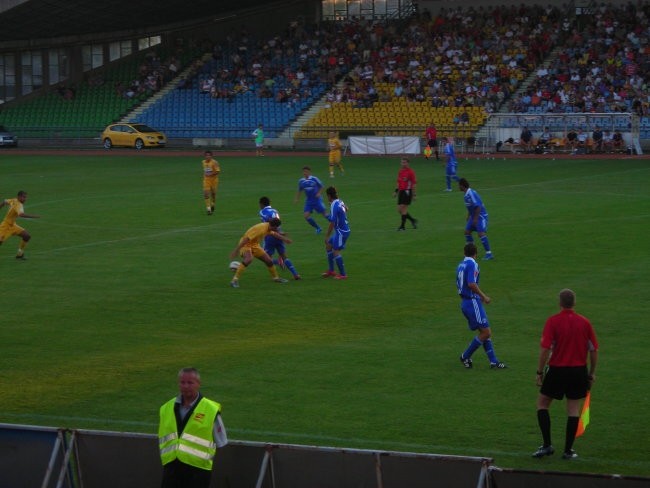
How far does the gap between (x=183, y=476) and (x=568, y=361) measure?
14.4 feet

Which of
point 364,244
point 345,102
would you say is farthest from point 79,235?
point 345,102

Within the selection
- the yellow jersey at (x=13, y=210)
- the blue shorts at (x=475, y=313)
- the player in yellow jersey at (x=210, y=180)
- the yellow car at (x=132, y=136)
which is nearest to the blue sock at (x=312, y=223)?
the player in yellow jersey at (x=210, y=180)

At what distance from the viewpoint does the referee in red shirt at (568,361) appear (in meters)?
11.6

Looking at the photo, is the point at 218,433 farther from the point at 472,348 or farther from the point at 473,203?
the point at 473,203

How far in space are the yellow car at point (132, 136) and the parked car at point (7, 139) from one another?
6161 mm

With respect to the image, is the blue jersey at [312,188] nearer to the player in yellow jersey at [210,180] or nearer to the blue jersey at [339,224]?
the player in yellow jersey at [210,180]

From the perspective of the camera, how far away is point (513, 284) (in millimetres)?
21188

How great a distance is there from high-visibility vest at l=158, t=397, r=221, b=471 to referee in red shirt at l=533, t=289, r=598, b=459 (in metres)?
4.01

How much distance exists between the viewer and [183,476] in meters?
9.18

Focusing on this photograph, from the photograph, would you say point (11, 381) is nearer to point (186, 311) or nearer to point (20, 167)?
point (186, 311)

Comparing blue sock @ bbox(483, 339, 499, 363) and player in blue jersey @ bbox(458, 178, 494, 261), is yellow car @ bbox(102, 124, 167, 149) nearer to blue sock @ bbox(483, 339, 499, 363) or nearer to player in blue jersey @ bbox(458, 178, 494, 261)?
player in blue jersey @ bbox(458, 178, 494, 261)

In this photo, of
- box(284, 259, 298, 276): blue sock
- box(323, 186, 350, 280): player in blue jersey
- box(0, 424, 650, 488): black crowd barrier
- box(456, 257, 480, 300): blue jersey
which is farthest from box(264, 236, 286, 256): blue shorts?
box(0, 424, 650, 488): black crowd barrier

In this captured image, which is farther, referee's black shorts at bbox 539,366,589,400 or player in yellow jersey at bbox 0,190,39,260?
player in yellow jersey at bbox 0,190,39,260

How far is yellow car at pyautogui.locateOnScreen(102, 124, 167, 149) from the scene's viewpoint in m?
65.1
